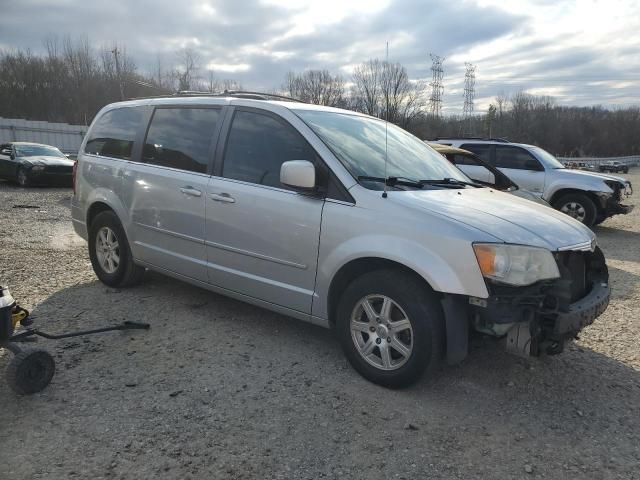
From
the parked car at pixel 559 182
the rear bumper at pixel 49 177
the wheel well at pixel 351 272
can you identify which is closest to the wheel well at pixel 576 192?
the parked car at pixel 559 182

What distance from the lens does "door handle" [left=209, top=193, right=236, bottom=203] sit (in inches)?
157

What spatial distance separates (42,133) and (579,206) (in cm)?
3670

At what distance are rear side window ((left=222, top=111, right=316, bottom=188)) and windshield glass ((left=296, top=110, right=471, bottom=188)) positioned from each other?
19cm

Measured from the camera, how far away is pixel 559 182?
10266 millimetres

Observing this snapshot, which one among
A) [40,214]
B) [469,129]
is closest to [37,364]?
[40,214]

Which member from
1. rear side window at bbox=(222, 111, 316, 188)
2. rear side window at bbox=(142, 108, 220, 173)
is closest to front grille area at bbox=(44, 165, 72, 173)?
rear side window at bbox=(142, 108, 220, 173)

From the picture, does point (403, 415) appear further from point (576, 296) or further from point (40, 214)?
point (40, 214)

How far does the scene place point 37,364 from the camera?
3135mm

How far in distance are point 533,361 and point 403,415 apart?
1.39 meters

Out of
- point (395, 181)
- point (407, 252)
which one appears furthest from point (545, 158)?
point (407, 252)

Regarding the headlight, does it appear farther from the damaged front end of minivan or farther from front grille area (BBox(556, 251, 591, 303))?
front grille area (BBox(556, 251, 591, 303))

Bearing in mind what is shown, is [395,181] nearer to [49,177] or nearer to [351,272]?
[351,272]

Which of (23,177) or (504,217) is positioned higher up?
(504,217)

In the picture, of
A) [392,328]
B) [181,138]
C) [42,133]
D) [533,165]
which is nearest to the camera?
[392,328]
